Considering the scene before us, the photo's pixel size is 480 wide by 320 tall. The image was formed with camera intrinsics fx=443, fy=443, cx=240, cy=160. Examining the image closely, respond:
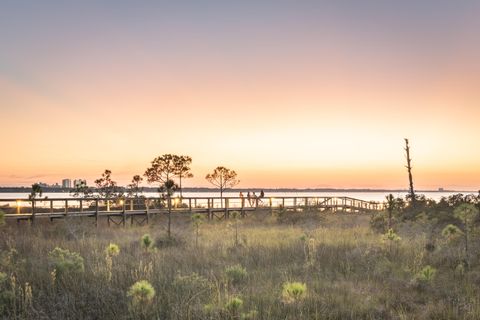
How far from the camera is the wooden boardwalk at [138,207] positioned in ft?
91.3

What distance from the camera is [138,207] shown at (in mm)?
36875

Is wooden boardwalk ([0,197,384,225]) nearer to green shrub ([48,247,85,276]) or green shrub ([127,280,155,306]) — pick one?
green shrub ([48,247,85,276])

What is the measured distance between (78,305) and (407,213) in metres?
21.9

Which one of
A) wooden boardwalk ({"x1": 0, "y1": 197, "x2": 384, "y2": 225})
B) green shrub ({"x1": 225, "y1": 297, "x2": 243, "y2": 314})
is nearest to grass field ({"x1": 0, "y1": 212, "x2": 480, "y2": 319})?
green shrub ({"x1": 225, "y1": 297, "x2": 243, "y2": 314})

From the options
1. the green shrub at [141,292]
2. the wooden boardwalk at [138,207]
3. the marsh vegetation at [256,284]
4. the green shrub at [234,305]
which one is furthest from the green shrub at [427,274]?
the wooden boardwalk at [138,207]

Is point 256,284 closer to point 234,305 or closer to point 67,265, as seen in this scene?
point 234,305

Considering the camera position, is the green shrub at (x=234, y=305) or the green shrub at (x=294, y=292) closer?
the green shrub at (x=234, y=305)

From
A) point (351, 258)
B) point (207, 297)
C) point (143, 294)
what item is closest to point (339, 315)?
point (207, 297)

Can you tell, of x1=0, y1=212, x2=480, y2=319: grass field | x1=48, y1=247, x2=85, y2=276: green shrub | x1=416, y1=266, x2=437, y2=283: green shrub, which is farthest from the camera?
x1=48, y1=247, x2=85, y2=276: green shrub

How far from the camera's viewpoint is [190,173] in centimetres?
5962

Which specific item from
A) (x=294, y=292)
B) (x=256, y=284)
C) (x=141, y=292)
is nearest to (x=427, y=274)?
(x=256, y=284)

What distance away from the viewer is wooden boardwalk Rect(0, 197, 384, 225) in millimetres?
27842

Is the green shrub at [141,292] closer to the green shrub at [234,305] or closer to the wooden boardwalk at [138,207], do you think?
the green shrub at [234,305]

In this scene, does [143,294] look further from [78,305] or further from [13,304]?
[13,304]
